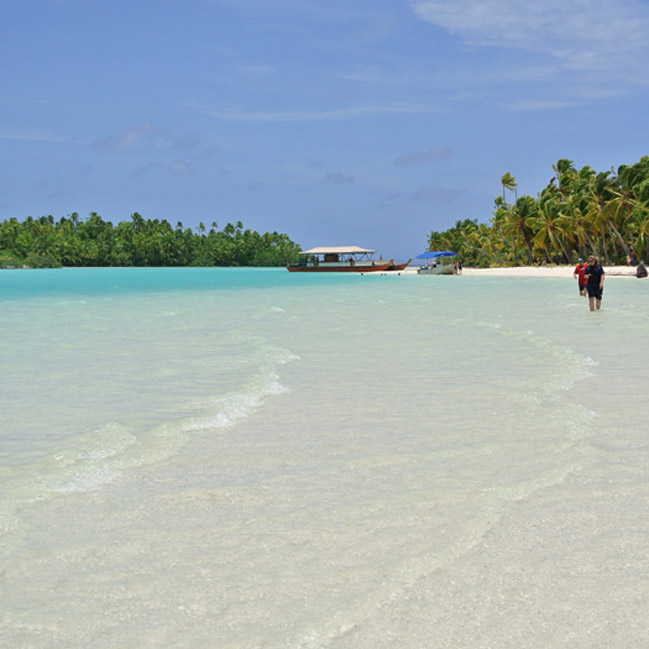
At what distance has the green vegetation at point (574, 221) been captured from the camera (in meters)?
67.1

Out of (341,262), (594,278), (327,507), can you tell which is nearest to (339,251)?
(341,262)

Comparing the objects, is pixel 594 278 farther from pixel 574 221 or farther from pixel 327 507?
pixel 574 221

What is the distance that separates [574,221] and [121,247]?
→ 136790 millimetres

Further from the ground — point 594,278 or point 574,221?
point 574,221

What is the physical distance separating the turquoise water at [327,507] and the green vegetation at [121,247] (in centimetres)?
17792

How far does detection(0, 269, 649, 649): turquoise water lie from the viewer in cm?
328

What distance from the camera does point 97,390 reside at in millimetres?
9938

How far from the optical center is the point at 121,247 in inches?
7264

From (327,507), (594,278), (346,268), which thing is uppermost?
(346,268)

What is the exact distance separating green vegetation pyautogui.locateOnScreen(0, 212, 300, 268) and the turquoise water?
177917 mm

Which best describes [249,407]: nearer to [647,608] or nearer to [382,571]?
[382,571]

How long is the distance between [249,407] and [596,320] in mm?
14253

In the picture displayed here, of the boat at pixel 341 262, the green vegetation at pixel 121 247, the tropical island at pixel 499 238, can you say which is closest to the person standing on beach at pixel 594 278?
the tropical island at pixel 499 238

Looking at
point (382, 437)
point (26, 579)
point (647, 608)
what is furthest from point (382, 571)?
point (382, 437)
